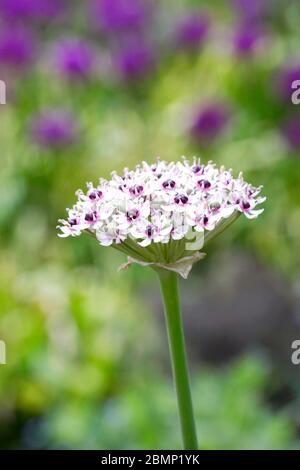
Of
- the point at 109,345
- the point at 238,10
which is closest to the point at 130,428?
the point at 109,345

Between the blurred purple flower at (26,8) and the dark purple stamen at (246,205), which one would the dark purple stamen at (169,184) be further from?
the blurred purple flower at (26,8)

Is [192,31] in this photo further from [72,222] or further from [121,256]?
[72,222]

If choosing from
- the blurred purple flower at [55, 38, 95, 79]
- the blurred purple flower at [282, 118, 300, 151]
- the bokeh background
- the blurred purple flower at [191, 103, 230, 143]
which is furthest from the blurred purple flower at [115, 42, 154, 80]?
the blurred purple flower at [282, 118, 300, 151]

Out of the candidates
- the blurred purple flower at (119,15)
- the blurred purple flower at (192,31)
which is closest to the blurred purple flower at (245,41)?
the blurred purple flower at (192,31)

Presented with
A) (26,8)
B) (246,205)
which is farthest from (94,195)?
(26,8)

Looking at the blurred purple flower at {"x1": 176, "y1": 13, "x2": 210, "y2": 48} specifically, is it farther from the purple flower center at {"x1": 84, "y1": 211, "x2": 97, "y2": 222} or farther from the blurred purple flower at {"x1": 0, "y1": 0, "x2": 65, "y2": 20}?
the purple flower center at {"x1": 84, "y1": 211, "x2": 97, "y2": 222}
